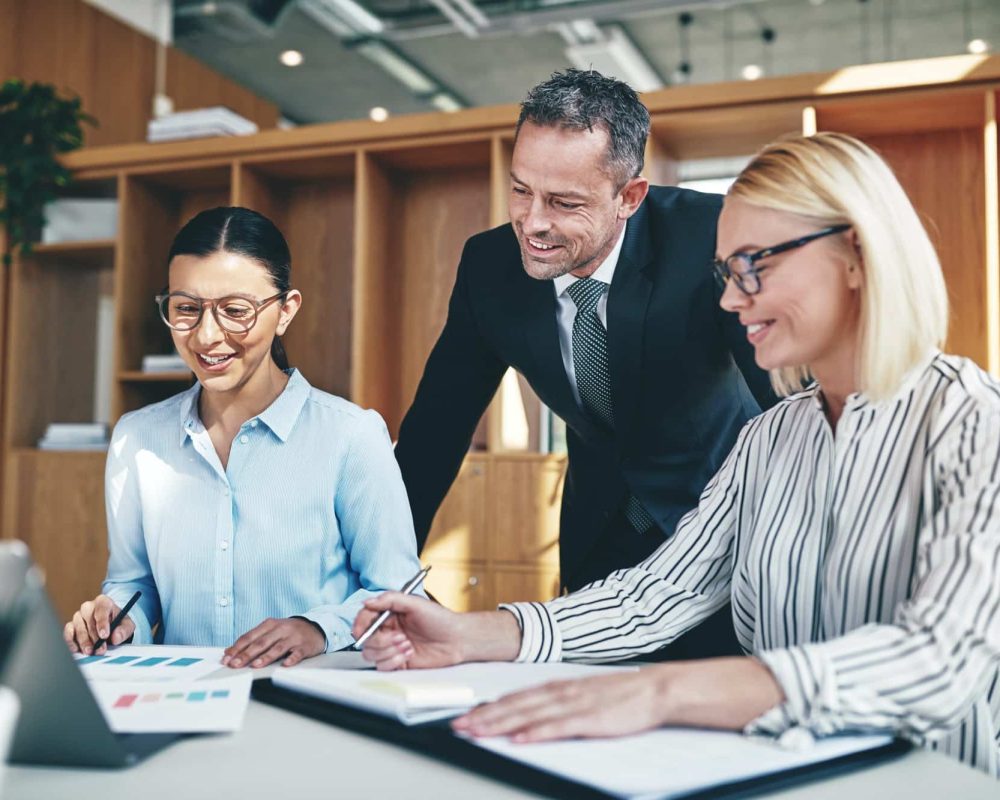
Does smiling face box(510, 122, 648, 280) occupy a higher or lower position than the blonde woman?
higher

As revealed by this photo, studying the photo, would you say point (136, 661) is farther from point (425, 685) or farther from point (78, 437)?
point (78, 437)

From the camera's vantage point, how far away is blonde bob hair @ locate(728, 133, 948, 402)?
1.05 m

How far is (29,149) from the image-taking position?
425cm

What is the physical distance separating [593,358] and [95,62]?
3799 mm

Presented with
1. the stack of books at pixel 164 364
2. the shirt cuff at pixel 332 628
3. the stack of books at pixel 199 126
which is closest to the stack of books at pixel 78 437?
the stack of books at pixel 164 364

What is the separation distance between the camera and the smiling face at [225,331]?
5.53 ft

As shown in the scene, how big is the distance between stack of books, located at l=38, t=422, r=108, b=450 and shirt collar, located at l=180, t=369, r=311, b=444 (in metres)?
2.79

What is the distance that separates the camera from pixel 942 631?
884 millimetres

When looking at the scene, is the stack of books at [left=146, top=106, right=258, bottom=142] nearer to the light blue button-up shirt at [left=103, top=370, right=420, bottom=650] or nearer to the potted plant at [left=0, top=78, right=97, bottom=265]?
the potted plant at [left=0, top=78, right=97, bottom=265]

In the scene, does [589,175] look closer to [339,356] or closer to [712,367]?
[712,367]

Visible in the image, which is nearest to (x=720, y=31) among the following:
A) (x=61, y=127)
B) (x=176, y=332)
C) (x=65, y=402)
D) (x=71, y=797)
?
(x=61, y=127)

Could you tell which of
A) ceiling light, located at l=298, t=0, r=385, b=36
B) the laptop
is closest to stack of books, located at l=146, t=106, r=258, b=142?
ceiling light, located at l=298, t=0, r=385, b=36

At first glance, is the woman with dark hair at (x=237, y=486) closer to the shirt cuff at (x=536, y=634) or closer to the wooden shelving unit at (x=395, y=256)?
the shirt cuff at (x=536, y=634)

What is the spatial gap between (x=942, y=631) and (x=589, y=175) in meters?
1.07
